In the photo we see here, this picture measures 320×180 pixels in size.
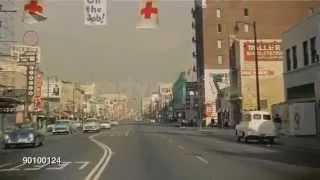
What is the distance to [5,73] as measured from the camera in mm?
87562

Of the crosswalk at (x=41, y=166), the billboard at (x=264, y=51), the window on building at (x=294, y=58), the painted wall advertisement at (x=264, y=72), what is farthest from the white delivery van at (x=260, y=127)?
the billboard at (x=264, y=51)

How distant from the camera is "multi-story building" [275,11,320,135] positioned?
47.3m

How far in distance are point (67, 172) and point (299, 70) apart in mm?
37552

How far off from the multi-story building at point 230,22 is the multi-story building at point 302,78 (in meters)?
64.3

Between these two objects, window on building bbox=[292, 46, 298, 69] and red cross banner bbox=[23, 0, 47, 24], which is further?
window on building bbox=[292, 46, 298, 69]

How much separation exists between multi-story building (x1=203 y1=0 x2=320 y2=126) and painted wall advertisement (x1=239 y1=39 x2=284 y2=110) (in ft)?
115

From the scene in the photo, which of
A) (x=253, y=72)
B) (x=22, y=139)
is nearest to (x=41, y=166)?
(x=22, y=139)

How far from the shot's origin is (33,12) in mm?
20250

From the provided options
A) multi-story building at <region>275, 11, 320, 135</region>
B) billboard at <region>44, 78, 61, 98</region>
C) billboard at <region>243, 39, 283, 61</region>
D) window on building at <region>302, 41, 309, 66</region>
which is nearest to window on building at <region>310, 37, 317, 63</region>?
multi-story building at <region>275, 11, 320, 135</region>

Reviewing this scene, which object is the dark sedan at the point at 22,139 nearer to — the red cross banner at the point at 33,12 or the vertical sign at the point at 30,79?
the red cross banner at the point at 33,12

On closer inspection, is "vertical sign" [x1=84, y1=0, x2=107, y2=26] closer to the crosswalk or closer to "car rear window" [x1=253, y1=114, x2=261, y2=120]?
the crosswalk

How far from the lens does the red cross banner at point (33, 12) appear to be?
20.2 m

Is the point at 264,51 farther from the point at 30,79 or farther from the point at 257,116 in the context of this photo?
the point at 257,116

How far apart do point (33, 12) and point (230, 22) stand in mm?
107777
